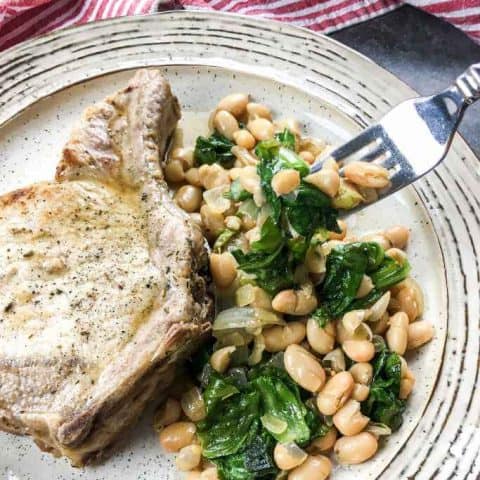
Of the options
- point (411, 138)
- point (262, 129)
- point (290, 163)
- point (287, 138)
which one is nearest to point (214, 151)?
point (262, 129)

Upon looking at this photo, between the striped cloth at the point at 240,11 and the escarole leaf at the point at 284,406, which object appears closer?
the escarole leaf at the point at 284,406

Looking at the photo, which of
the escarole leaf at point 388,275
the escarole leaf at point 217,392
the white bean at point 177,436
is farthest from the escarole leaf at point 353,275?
the white bean at point 177,436

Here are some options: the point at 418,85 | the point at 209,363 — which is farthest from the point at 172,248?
the point at 418,85

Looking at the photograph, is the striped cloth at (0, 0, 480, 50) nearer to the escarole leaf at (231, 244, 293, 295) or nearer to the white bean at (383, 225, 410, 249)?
the white bean at (383, 225, 410, 249)

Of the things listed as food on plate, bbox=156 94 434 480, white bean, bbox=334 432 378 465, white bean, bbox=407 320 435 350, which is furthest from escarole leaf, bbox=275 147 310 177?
white bean, bbox=334 432 378 465

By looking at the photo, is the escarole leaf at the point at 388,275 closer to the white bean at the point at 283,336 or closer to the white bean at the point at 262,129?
the white bean at the point at 283,336

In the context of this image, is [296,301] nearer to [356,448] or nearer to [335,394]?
[335,394]

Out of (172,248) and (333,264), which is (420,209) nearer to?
(333,264)
